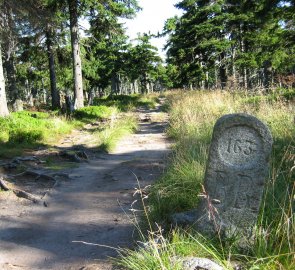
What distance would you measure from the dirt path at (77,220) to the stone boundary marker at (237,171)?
3.84ft

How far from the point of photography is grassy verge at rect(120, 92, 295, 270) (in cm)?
284

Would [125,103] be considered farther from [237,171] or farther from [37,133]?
[237,171]

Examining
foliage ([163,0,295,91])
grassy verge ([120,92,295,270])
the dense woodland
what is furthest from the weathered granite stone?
foliage ([163,0,295,91])

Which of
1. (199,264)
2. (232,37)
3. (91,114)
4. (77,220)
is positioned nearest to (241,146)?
(199,264)

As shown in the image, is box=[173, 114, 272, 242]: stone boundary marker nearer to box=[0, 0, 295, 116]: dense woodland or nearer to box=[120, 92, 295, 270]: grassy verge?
box=[120, 92, 295, 270]: grassy verge

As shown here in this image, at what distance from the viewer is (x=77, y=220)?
512 cm

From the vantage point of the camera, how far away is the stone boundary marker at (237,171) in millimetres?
3223

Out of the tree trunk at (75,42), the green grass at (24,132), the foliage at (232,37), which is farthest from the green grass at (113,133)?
the foliage at (232,37)

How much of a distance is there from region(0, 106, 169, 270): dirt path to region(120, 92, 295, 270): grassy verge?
0.47m

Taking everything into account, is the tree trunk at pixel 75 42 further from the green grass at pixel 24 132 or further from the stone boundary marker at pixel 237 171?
the stone boundary marker at pixel 237 171

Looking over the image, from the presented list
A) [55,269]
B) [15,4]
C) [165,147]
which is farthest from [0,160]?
[15,4]

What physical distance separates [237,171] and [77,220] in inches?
103

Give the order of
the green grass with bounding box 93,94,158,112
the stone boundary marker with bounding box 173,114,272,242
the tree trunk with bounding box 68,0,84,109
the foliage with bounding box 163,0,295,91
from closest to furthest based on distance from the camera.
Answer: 1. the stone boundary marker with bounding box 173,114,272,242
2. the tree trunk with bounding box 68,0,84,109
3. the foliage with bounding box 163,0,295,91
4. the green grass with bounding box 93,94,158,112

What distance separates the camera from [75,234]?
4.62m
